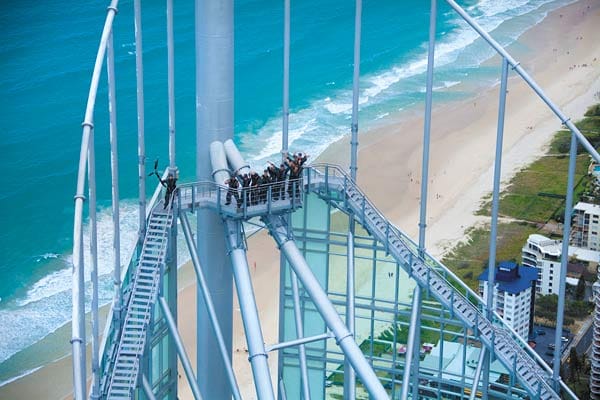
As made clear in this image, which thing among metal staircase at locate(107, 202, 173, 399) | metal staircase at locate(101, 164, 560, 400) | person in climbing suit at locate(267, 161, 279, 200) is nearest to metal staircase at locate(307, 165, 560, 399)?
metal staircase at locate(101, 164, 560, 400)

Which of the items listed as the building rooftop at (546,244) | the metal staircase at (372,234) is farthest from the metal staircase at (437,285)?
the building rooftop at (546,244)

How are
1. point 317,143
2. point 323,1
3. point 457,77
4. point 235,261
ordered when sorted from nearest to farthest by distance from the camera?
1. point 235,261
2. point 317,143
3. point 457,77
4. point 323,1

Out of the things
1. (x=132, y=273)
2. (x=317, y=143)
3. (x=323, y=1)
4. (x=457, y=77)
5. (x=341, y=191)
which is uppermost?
(x=323, y=1)

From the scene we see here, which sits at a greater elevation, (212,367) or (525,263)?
(525,263)

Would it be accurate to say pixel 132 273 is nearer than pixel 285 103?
Yes

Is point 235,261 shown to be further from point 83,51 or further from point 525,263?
point 83,51

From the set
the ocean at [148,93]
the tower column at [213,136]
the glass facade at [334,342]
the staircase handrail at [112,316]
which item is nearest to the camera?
the staircase handrail at [112,316]

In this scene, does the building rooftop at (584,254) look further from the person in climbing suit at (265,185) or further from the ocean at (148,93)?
the person in climbing suit at (265,185)

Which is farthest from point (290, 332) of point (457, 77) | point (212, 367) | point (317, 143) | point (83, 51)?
point (83, 51)
